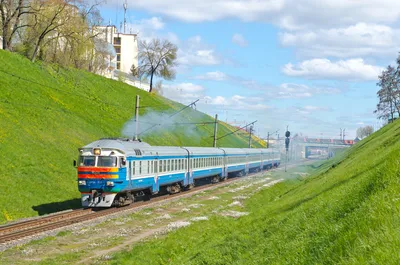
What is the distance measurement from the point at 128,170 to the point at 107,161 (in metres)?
1.39

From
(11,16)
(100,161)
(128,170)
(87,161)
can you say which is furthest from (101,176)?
(11,16)

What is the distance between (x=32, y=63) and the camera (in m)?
57.0

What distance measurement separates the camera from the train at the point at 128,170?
2744 centimetres

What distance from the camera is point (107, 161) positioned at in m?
27.5

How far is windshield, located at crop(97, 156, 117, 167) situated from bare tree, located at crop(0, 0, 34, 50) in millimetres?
28887

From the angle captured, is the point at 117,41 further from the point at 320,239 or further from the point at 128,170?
the point at 320,239

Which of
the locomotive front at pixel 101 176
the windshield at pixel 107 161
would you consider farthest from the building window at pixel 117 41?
the windshield at pixel 107 161

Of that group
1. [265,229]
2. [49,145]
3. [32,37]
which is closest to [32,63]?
[32,37]

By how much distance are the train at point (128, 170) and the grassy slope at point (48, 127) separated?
3220mm

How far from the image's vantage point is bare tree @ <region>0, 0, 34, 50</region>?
5319 centimetres

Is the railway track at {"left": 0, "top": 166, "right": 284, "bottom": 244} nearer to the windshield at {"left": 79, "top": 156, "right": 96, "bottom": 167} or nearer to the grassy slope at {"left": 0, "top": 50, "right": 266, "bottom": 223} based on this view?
the windshield at {"left": 79, "top": 156, "right": 96, "bottom": 167}

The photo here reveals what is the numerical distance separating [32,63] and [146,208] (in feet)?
111

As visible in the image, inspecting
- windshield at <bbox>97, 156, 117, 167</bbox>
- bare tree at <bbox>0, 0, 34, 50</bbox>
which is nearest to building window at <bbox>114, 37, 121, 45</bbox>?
bare tree at <bbox>0, 0, 34, 50</bbox>

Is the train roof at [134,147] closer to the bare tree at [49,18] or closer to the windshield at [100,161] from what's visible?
the windshield at [100,161]
